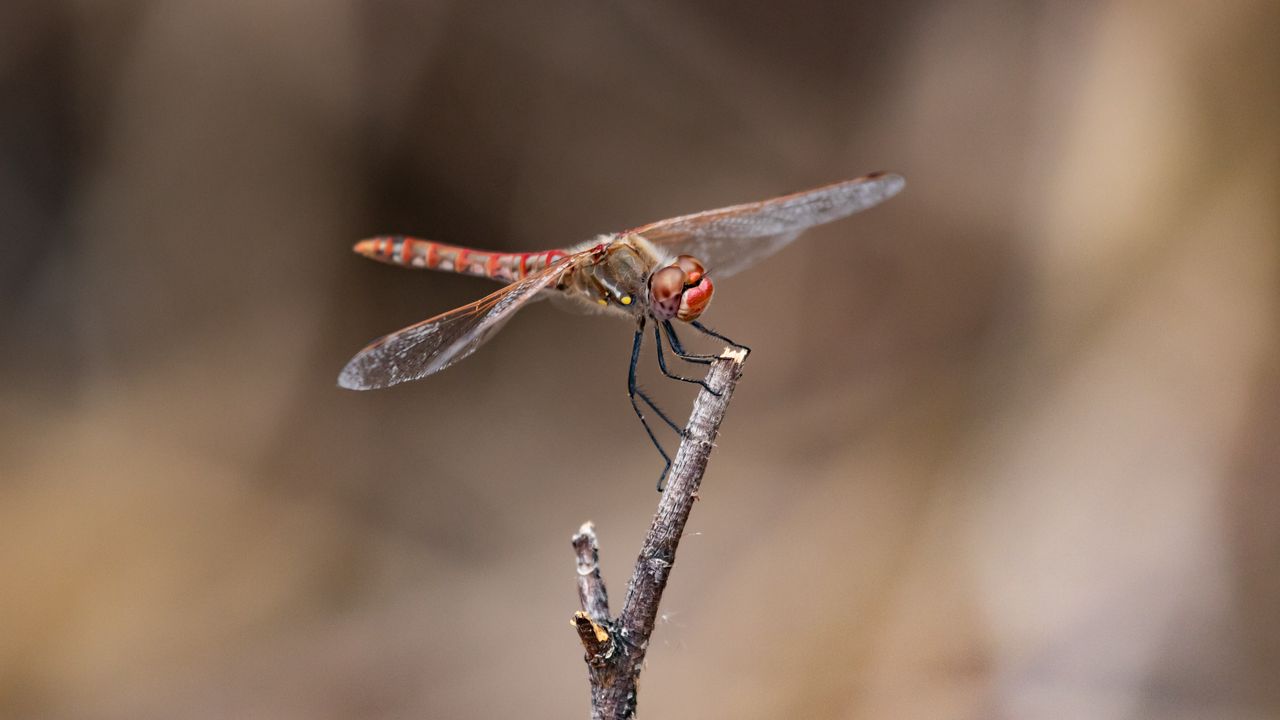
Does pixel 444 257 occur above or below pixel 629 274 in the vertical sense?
above

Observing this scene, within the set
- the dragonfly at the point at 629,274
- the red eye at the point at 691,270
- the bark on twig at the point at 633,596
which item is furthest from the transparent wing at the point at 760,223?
the bark on twig at the point at 633,596

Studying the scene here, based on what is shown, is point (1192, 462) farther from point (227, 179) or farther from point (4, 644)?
point (4, 644)

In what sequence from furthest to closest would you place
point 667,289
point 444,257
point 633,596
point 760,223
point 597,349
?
point 597,349 < point 444,257 < point 760,223 < point 667,289 < point 633,596

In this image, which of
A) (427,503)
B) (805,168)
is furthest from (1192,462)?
(427,503)

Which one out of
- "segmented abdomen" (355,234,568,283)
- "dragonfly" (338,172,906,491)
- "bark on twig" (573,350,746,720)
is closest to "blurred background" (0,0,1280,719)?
"segmented abdomen" (355,234,568,283)

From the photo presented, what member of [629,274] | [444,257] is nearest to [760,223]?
[629,274]

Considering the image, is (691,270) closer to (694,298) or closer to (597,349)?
(694,298)

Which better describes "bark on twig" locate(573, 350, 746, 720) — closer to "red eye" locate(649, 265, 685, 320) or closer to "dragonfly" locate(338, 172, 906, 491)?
"dragonfly" locate(338, 172, 906, 491)
